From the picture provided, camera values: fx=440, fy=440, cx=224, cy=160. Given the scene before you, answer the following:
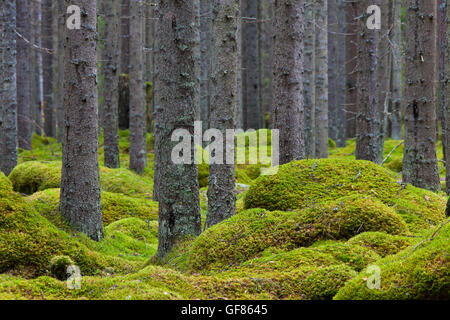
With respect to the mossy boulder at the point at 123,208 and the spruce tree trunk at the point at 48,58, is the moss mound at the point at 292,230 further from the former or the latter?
the spruce tree trunk at the point at 48,58

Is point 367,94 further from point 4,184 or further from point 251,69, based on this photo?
point 251,69

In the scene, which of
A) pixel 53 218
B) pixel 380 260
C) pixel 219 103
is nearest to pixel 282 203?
pixel 219 103

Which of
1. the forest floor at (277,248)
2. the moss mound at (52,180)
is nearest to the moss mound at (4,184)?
the forest floor at (277,248)

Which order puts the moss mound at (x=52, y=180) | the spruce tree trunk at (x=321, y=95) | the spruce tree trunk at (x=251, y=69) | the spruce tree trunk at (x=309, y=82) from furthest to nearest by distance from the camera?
the spruce tree trunk at (x=251, y=69), the spruce tree trunk at (x=321, y=95), the spruce tree trunk at (x=309, y=82), the moss mound at (x=52, y=180)

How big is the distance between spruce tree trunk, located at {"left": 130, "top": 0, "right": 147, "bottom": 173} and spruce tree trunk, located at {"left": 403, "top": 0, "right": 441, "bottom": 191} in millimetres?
7346

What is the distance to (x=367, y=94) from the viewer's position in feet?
31.0

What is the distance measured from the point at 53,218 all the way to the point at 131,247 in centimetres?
120

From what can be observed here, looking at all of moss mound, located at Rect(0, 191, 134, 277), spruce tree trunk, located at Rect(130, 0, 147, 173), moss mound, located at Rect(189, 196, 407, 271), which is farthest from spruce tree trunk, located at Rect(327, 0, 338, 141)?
moss mound, located at Rect(0, 191, 134, 277)

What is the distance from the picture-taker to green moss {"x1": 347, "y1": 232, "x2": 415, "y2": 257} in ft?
13.3

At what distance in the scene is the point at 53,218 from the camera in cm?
593

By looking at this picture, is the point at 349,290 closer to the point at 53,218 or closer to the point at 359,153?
the point at 53,218

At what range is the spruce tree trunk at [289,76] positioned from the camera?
7.27 metres

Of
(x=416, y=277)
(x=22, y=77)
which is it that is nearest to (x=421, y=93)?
(x=416, y=277)

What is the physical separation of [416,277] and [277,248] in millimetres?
1681
